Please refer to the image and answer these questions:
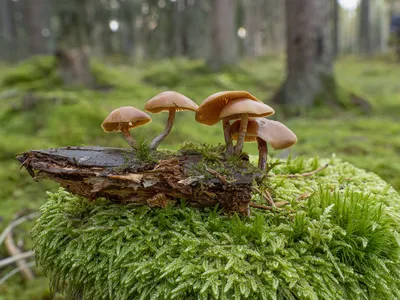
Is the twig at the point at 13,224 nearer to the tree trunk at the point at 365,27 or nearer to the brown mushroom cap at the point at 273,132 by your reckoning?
the brown mushroom cap at the point at 273,132

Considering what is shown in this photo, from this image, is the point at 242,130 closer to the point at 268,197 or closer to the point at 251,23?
the point at 268,197

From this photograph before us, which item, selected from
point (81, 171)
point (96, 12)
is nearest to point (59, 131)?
point (81, 171)

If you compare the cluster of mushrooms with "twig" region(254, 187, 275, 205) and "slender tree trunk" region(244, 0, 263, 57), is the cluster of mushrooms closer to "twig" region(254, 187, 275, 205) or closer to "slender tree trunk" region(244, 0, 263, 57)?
"twig" region(254, 187, 275, 205)

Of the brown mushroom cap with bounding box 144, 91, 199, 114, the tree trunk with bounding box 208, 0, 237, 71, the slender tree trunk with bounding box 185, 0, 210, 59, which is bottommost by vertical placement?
the brown mushroom cap with bounding box 144, 91, 199, 114

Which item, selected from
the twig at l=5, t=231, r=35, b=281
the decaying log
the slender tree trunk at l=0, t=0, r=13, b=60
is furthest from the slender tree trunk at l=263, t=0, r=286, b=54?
the decaying log

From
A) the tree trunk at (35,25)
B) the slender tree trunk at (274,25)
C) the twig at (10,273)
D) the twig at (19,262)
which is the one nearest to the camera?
the twig at (10,273)

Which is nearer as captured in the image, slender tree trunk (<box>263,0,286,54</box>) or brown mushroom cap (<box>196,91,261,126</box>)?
brown mushroom cap (<box>196,91,261,126</box>)

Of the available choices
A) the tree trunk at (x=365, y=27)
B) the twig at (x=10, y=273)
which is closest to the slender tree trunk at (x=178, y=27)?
the tree trunk at (x=365, y=27)

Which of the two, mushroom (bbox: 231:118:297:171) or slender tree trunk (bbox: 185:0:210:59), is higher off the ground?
slender tree trunk (bbox: 185:0:210:59)
